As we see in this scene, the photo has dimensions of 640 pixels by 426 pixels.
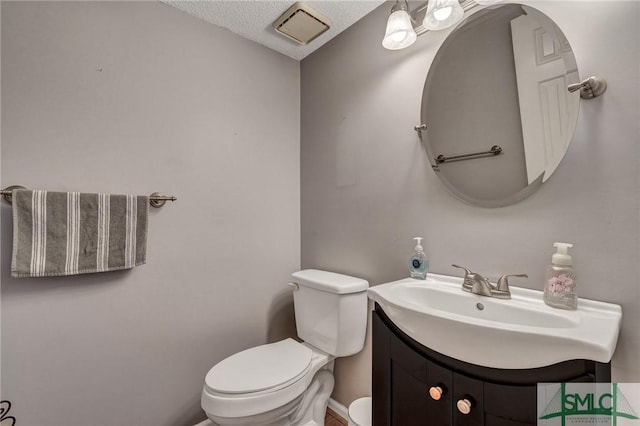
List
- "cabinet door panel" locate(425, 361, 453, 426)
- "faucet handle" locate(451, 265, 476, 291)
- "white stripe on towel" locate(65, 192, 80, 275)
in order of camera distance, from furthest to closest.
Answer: "white stripe on towel" locate(65, 192, 80, 275)
"faucet handle" locate(451, 265, 476, 291)
"cabinet door panel" locate(425, 361, 453, 426)

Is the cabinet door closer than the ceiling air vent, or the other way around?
the cabinet door

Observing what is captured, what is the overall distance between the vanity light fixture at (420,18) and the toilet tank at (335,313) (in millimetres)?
1091

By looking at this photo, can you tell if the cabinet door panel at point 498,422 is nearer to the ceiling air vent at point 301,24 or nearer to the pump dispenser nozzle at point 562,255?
the pump dispenser nozzle at point 562,255

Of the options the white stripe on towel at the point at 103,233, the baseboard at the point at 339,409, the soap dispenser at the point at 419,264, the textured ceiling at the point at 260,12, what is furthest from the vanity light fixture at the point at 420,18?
the baseboard at the point at 339,409

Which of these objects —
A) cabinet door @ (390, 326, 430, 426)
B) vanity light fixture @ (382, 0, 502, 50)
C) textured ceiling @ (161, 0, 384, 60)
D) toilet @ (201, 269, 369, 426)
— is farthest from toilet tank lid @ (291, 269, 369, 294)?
textured ceiling @ (161, 0, 384, 60)

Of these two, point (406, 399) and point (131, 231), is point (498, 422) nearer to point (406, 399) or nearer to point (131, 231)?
point (406, 399)

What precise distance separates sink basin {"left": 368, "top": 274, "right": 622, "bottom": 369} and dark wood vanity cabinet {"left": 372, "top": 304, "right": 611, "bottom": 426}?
0.04 meters

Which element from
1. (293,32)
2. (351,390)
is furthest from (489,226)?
(293,32)

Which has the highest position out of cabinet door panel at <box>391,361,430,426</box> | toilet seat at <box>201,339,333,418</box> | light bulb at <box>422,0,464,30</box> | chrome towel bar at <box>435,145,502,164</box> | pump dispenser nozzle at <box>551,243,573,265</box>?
light bulb at <box>422,0,464,30</box>

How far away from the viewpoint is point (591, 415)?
612 millimetres

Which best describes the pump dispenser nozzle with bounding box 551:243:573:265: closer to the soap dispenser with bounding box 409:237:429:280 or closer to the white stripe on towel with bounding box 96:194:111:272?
the soap dispenser with bounding box 409:237:429:280

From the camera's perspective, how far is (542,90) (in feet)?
2.96

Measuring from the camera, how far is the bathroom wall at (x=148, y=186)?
Result: 1.06 m

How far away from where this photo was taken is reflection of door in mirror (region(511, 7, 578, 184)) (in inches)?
33.8
